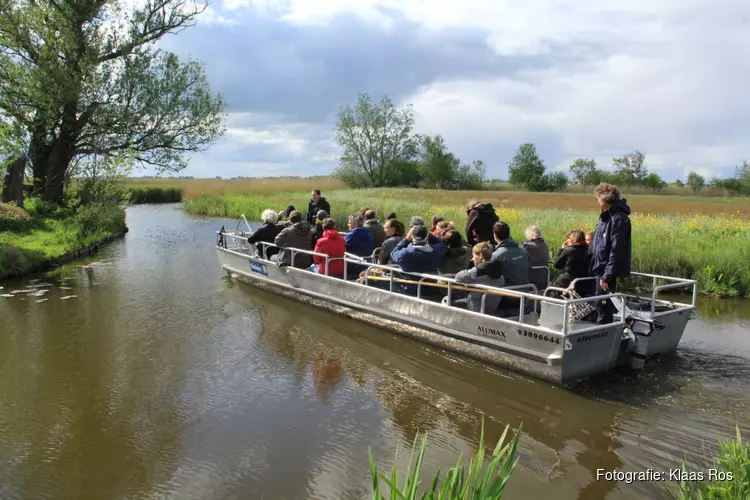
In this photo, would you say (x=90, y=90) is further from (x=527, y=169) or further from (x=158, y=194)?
(x=527, y=169)

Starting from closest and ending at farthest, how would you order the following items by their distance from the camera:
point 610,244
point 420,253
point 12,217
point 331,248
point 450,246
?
point 610,244 → point 420,253 → point 450,246 → point 331,248 → point 12,217

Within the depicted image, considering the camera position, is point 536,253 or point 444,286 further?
point 536,253

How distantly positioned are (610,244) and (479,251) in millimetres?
1791

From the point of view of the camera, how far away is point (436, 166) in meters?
71.6

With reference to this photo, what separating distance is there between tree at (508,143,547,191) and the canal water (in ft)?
231

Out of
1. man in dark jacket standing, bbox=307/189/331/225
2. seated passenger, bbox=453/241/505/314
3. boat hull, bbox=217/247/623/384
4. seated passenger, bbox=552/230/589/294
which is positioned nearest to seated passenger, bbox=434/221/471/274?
boat hull, bbox=217/247/623/384

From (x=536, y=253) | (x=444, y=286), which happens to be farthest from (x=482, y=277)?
(x=536, y=253)

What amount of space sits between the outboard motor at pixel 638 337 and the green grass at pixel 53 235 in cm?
1451

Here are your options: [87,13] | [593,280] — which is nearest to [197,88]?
[87,13]

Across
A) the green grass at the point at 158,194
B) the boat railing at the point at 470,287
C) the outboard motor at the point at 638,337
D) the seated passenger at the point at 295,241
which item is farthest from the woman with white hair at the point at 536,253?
the green grass at the point at 158,194

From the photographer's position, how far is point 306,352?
912 centimetres

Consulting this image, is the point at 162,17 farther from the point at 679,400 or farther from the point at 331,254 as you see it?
the point at 679,400

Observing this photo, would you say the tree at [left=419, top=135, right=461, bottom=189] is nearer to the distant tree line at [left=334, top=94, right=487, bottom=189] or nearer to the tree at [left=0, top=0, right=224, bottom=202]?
the distant tree line at [left=334, top=94, right=487, bottom=189]

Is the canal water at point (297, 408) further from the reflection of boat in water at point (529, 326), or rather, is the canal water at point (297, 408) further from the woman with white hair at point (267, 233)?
the woman with white hair at point (267, 233)
